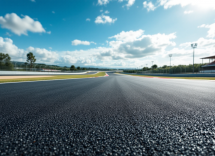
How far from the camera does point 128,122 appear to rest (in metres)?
1.78

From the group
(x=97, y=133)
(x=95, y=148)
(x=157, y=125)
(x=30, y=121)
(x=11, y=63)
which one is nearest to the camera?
(x=95, y=148)

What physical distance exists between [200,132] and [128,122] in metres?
1.04

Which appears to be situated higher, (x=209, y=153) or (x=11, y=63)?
(x=11, y=63)

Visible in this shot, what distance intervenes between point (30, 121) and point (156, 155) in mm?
2106

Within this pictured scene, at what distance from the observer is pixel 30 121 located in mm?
1834

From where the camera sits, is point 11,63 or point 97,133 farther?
point 11,63

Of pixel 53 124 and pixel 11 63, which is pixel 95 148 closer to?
pixel 53 124

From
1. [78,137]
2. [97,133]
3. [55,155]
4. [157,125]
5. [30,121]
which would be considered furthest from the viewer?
[30,121]

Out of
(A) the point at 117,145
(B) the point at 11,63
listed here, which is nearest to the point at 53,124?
(A) the point at 117,145

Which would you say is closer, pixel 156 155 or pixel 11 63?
pixel 156 155

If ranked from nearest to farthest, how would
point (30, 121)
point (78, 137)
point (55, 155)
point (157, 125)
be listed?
point (55, 155) < point (78, 137) < point (157, 125) < point (30, 121)

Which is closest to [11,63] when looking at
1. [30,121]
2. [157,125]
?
[30,121]

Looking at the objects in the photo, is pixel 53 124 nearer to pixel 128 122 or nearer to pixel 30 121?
pixel 30 121

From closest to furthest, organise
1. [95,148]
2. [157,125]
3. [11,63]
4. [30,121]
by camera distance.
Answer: [95,148] < [157,125] < [30,121] < [11,63]
